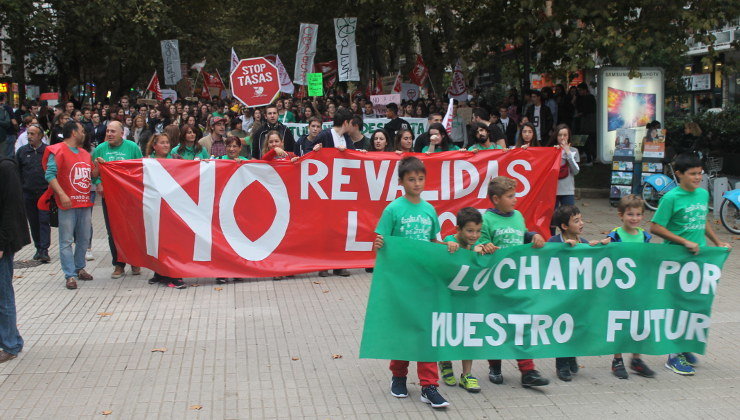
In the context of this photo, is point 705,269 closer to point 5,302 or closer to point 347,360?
point 347,360

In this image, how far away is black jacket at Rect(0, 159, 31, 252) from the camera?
20.8 feet

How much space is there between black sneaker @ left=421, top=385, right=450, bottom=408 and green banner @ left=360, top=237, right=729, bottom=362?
0.64ft

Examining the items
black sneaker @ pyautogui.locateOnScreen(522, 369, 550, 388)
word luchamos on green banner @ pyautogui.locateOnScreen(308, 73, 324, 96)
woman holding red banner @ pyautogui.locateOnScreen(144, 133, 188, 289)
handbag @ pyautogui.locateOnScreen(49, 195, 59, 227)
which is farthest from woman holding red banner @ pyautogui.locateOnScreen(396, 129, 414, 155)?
word luchamos on green banner @ pyautogui.locateOnScreen(308, 73, 324, 96)

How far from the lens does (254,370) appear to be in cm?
623

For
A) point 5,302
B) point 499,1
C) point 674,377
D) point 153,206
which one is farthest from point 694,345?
point 499,1

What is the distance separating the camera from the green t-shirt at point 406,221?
573 centimetres

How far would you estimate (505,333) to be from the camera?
5.75 metres

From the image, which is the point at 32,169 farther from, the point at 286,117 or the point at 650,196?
the point at 650,196

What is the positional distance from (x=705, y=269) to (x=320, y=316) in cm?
340

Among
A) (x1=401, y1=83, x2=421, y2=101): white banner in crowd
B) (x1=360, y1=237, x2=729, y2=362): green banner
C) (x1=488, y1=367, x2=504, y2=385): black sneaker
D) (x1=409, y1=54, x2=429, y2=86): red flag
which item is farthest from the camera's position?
(x1=401, y1=83, x2=421, y2=101): white banner in crowd

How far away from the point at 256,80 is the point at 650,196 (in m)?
7.71

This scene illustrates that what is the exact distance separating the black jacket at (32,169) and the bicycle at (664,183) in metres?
9.80

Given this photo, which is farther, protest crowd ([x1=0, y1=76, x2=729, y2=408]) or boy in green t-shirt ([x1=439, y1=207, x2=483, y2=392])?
protest crowd ([x1=0, y1=76, x2=729, y2=408])

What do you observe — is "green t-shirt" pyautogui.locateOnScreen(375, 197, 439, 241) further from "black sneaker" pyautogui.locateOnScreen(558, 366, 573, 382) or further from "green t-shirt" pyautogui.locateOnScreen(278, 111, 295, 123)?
"green t-shirt" pyautogui.locateOnScreen(278, 111, 295, 123)
